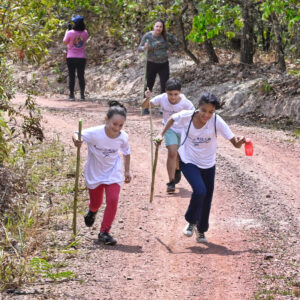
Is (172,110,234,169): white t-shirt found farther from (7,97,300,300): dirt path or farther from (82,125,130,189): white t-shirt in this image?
(7,97,300,300): dirt path

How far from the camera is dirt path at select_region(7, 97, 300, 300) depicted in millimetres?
6070

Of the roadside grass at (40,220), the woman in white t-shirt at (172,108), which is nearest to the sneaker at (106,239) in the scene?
the roadside grass at (40,220)

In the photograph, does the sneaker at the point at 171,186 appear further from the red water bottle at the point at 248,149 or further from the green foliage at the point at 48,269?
the green foliage at the point at 48,269

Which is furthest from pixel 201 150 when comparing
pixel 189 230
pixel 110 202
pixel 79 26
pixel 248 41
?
pixel 248 41

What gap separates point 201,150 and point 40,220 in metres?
2.23

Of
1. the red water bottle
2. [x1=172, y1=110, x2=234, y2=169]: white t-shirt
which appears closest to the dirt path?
[x1=172, y1=110, x2=234, y2=169]: white t-shirt

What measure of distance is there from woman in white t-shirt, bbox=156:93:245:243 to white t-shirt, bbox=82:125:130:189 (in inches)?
26.1

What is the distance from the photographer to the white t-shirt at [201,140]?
7.23 meters

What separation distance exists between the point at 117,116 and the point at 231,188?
3368 millimetres

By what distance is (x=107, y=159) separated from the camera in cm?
726

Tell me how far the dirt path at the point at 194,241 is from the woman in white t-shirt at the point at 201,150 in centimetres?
35

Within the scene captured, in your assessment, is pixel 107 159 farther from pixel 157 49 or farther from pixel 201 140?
pixel 157 49

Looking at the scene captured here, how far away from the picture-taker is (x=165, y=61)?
15.2m

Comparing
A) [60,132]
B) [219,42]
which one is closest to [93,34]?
[219,42]
